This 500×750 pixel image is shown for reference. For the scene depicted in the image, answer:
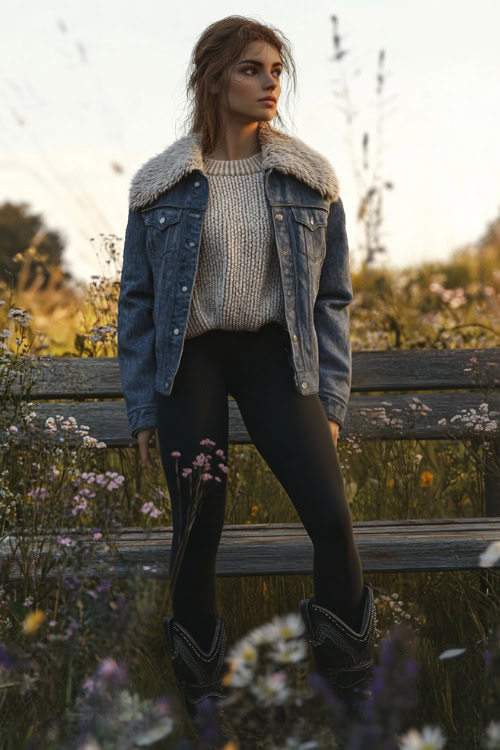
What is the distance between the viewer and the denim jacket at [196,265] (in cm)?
280

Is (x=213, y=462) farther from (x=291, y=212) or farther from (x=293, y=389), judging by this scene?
(x=291, y=212)

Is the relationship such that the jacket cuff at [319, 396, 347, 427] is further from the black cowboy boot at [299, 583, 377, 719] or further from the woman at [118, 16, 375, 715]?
the black cowboy boot at [299, 583, 377, 719]

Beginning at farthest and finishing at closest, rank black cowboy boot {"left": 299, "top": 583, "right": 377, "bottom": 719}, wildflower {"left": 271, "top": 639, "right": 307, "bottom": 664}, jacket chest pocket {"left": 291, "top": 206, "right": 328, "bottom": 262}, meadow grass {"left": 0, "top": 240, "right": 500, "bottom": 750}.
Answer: jacket chest pocket {"left": 291, "top": 206, "right": 328, "bottom": 262} < black cowboy boot {"left": 299, "top": 583, "right": 377, "bottom": 719} < meadow grass {"left": 0, "top": 240, "right": 500, "bottom": 750} < wildflower {"left": 271, "top": 639, "right": 307, "bottom": 664}

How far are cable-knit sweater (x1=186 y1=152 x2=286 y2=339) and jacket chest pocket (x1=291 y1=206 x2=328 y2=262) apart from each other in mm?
86

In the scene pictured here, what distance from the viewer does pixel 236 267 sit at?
281cm

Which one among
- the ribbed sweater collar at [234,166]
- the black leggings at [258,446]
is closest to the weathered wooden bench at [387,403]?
the black leggings at [258,446]

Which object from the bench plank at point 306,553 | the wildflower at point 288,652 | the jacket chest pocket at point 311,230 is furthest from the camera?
the bench plank at point 306,553

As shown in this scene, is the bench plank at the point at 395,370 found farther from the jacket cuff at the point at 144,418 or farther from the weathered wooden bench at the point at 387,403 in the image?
the jacket cuff at the point at 144,418

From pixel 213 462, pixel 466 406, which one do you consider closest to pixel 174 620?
pixel 213 462

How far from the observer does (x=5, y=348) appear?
3.39 m

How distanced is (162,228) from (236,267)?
0.94 feet

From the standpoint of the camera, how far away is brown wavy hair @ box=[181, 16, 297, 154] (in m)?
2.91

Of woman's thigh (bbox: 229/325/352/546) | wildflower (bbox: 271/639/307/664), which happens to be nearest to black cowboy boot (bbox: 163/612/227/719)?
woman's thigh (bbox: 229/325/352/546)

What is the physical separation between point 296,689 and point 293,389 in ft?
3.76
